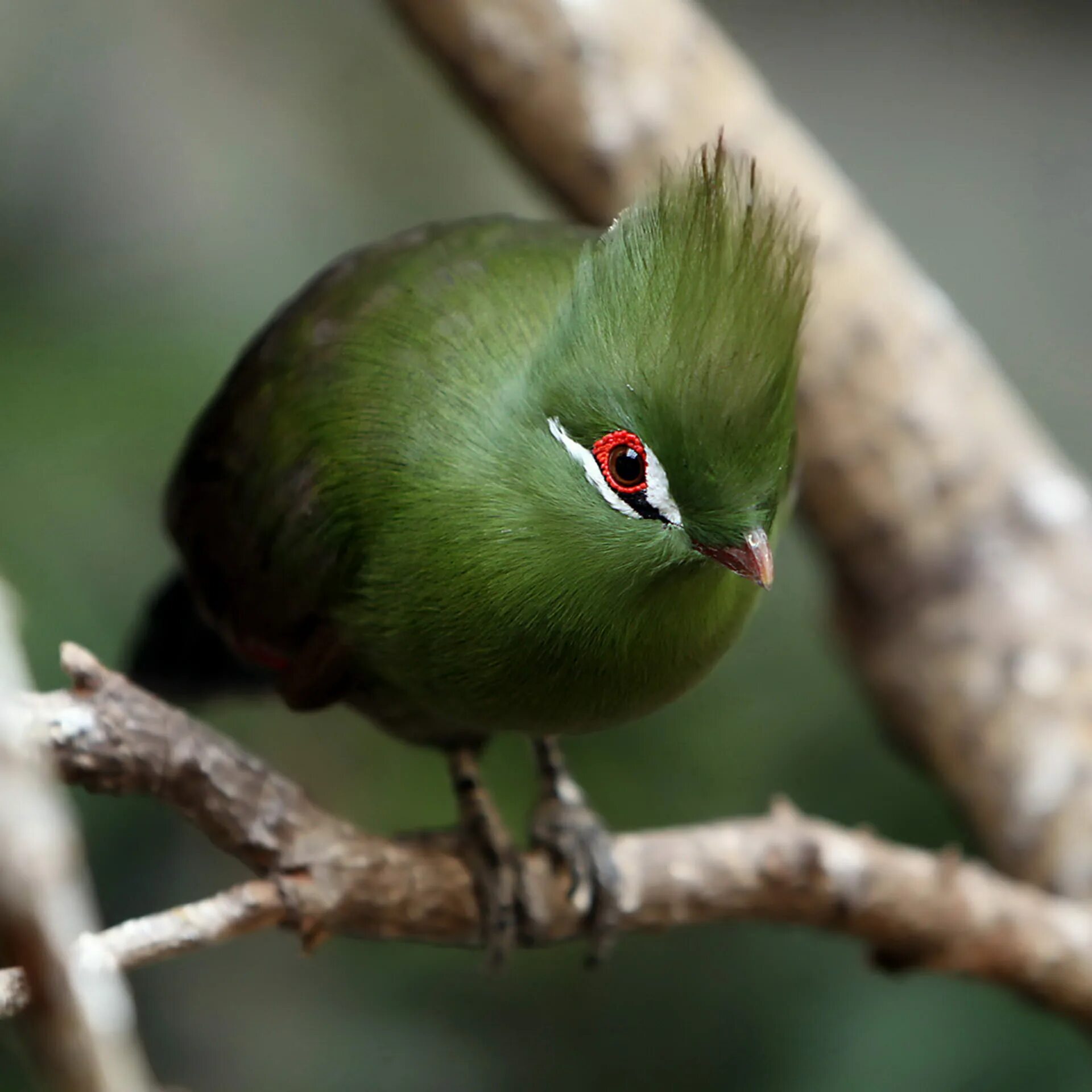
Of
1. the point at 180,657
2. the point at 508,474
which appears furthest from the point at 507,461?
the point at 180,657

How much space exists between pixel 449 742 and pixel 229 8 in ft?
8.97

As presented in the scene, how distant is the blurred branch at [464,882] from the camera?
1.49m

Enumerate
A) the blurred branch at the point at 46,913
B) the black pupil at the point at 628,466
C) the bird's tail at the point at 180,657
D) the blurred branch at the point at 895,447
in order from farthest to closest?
the blurred branch at the point at 895,447
the bird's tail at the point at 180,657
the black pupil at the point at 628,466
the blurred branch at the point at 46,913

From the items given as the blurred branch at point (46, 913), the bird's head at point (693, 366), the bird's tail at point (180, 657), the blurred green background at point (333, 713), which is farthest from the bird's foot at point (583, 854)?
the blurred branch at point (46, 913)

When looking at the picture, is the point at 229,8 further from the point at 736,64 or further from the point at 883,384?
the point at 883,384

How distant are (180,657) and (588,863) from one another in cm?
80

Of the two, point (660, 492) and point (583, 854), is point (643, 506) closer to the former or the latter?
point (660, 492)

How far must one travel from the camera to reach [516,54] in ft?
8.59

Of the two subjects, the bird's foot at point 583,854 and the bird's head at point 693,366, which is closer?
the bird's head at point 693,366

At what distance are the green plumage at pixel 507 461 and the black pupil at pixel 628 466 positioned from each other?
30 mm

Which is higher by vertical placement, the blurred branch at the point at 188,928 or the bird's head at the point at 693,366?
the bird's head at the point at 693,366

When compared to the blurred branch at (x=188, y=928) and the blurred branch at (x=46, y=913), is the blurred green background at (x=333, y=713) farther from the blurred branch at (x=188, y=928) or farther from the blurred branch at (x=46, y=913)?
the blurred branch at (x=46, y=913)

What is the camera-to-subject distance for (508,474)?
161 centimetres

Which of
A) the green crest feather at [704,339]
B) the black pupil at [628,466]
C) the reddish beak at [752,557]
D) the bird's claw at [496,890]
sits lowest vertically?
the bird's claw at [496,890]
